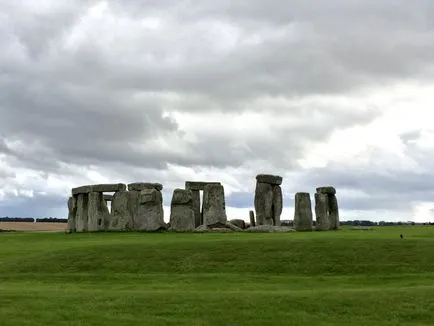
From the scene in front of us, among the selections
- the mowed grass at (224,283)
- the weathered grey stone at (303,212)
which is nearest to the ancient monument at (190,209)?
the weathered grey stone at (303,212)

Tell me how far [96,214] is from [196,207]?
6.75m

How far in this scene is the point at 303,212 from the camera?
142ft

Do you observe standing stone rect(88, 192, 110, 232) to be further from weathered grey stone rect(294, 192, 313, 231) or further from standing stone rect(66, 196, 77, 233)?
weathered grey stone rect(294, 192, 313, 231)

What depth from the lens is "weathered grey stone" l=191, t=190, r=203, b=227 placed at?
4619 centimetres

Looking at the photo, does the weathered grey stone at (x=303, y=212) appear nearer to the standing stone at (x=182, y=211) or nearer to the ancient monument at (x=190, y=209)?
the ancient monument at (x=190, y=209)

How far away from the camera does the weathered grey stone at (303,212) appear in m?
43.1

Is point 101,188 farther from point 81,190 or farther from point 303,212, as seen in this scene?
point 303,212

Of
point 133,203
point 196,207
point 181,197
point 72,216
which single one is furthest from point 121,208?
point 72,216

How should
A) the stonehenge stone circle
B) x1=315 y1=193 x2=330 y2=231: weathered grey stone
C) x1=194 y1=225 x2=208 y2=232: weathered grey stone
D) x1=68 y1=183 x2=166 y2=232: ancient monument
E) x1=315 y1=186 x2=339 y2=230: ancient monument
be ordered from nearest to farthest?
x1=194 y1=225 x2=208 y2=232: weathered grey stone, x1=68 y1=183 x2=166 y2=232: ancient monument, x1=315 y1=193 x2=330 y2=231: weathered grey stone, x1=315 y1=186 x2=339 y2=230: ancient monument, the stonehenge stone circle

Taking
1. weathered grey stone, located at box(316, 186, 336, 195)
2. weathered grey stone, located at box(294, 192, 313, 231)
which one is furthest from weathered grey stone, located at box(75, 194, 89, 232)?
weathered grey stone, located at box(316, 186, 336, 195)

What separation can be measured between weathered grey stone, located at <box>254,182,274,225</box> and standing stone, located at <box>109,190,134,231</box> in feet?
27.1

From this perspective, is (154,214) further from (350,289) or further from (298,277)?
(350,289)

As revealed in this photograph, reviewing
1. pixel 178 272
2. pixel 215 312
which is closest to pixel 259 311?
pixel 215 312

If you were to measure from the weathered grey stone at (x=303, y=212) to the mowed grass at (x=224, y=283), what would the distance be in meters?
15.6
